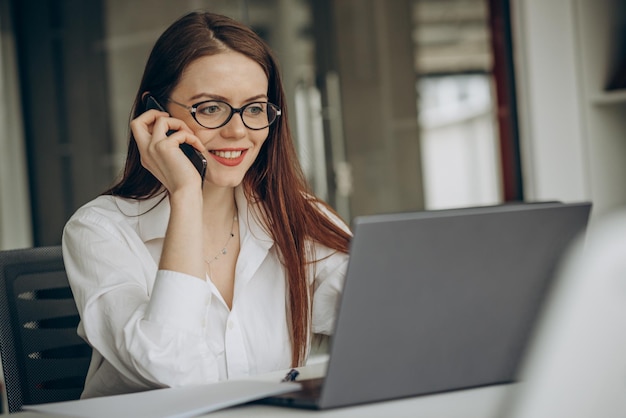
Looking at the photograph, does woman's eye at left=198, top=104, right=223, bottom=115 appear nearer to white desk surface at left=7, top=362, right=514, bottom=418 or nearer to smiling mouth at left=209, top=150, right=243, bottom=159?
smiling mouth at left=209, top=150, right=243, bottom=159

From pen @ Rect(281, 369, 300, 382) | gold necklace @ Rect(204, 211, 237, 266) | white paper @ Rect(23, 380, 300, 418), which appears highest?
gold necklace @ Rect(204, 211, 237, 266)

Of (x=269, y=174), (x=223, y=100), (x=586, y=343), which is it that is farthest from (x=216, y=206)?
(x=586, y=343)

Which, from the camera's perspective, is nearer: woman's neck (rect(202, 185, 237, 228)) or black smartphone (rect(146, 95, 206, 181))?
black smartphone (rect(146, 95, 206, 181))

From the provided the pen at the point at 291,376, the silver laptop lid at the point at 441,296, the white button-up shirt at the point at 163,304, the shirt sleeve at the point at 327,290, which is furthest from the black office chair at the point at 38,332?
the silver laptop lid at the point at 441,296

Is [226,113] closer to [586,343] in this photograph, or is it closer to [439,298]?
[439,298]

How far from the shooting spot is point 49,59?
12.6ft

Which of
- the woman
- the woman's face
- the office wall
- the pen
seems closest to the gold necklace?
the woman

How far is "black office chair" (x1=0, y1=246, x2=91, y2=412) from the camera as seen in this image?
5.32 feet

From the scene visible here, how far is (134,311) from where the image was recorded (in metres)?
1.41

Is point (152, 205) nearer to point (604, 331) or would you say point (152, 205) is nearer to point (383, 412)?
point (383, 412)

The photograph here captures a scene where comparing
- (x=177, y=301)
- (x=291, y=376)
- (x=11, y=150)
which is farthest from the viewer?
(x=11, y=150)

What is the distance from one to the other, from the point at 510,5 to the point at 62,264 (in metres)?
2.53

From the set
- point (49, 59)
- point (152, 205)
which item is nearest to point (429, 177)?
point (49, 59)

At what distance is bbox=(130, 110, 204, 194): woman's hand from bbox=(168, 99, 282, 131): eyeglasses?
0.04 metres
